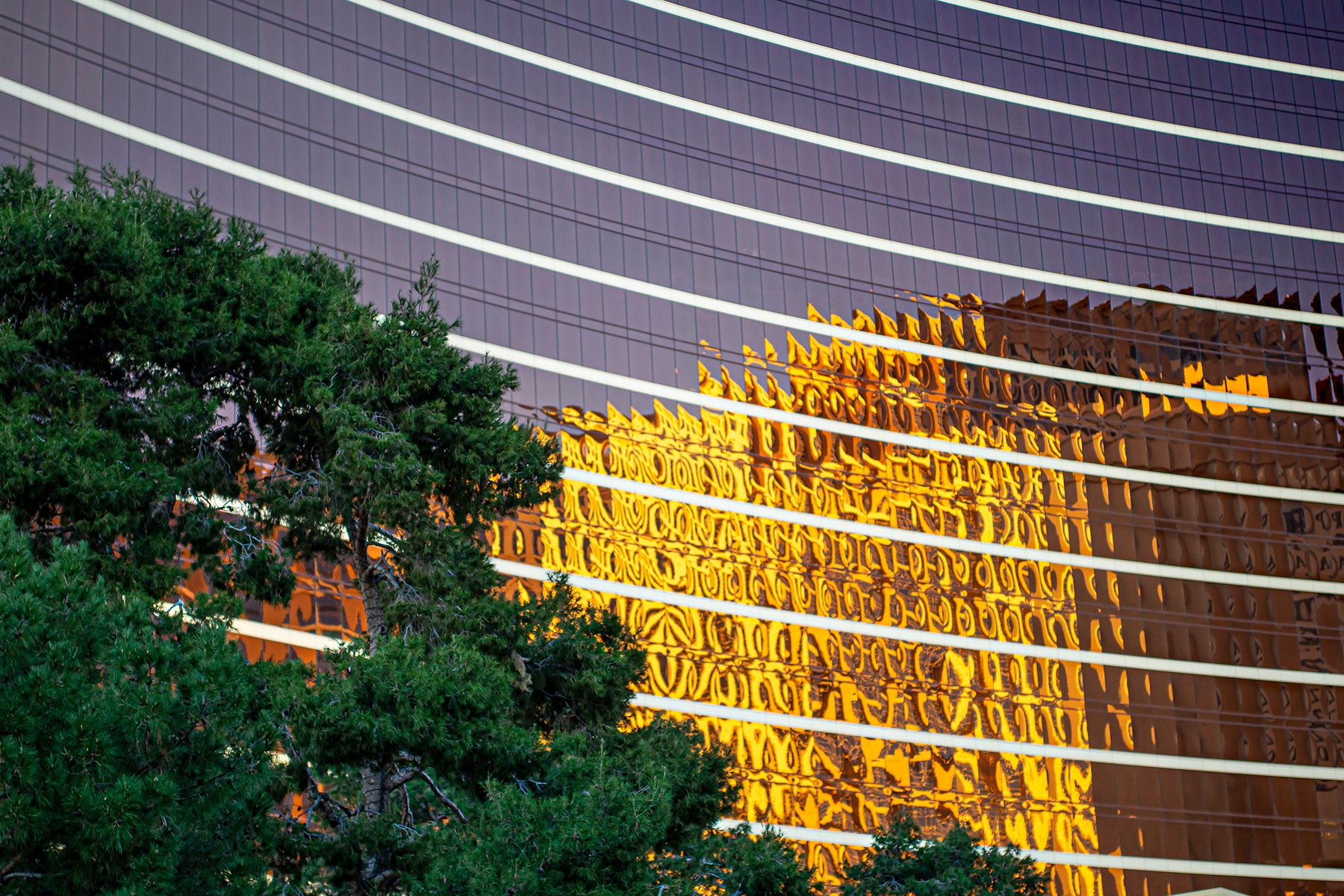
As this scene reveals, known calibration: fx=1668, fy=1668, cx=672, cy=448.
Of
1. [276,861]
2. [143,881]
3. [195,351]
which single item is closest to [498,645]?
[276,861]

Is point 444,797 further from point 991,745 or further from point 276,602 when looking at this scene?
point 991,745

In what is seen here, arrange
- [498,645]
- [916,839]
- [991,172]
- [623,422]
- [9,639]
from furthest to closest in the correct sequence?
[991,172], [623,422], [916,839], [498,645], [9,639]

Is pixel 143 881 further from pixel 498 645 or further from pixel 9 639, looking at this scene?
pixel 498 645

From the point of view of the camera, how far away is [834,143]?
300 ft

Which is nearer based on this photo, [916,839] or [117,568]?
[117,568]

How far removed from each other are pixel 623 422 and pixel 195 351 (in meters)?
51.4

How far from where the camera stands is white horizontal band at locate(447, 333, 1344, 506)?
8019 centimetres

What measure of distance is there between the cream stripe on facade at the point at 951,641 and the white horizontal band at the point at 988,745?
14.4ft

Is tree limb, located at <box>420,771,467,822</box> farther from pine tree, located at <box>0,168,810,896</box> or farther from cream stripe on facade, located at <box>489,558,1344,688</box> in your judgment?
cream stripe on facade, located at <box>489,558,1344,688</box>

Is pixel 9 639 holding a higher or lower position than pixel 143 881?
higher

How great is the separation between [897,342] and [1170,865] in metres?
29.8

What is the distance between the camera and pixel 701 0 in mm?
91812

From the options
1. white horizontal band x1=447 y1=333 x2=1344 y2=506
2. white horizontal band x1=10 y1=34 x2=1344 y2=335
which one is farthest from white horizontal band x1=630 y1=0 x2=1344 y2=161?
white horizontal band x1=447 y1=333 x2=1344 y2=506

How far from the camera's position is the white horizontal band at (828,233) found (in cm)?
8162
